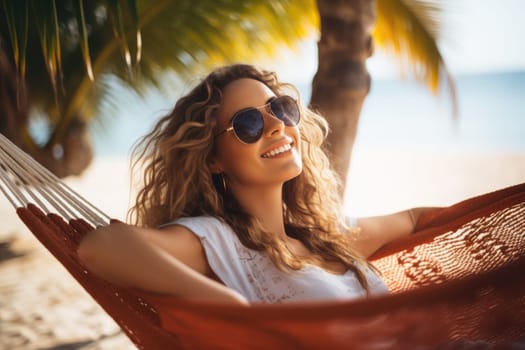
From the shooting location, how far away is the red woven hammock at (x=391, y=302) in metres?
1.00

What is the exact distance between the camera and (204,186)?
59.9 inches

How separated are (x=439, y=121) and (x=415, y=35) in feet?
64.7

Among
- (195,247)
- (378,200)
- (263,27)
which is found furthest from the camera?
(378,200)

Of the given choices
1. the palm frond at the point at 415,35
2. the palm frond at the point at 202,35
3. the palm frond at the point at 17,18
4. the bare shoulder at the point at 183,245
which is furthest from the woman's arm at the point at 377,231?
the palm frond at the point at 415,35

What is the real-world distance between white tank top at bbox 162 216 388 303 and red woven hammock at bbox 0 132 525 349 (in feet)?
0.62

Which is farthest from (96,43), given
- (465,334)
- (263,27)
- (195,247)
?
(465,334)

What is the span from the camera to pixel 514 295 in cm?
118

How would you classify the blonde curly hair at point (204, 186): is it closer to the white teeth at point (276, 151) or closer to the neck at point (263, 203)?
the neck at point (263, 203)

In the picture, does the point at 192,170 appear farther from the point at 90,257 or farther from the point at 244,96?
the point at 90,257

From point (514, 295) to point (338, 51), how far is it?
1.32 meters

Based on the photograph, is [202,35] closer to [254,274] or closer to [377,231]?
[377,231]

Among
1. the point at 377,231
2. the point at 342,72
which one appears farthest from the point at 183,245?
the point at 342,72

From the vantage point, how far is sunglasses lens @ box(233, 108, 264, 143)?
150 cm

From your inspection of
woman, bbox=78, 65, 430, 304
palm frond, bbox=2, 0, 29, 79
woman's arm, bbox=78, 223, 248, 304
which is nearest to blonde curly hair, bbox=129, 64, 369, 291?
woman, bbox=78, 65, 430, 304
